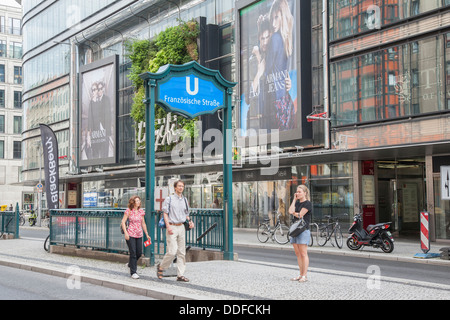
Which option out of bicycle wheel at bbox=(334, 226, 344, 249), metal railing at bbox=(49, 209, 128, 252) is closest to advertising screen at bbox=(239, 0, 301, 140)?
bicycle wheel at bbox=(334, 226, 344, 249)

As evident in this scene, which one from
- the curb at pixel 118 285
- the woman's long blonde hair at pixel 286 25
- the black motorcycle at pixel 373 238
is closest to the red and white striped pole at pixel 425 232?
the black motorcycle at pixel 373 238

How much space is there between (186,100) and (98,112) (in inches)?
1353

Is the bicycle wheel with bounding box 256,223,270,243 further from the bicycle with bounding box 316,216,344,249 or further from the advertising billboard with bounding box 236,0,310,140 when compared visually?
the advertising billboard with bounding box 236,0,310,140

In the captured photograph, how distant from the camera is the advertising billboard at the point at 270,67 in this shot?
28.4m

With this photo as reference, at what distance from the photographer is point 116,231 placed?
14.3m

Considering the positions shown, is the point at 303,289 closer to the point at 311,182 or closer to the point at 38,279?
the point at 38,279

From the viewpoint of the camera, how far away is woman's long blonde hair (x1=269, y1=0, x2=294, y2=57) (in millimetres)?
28641

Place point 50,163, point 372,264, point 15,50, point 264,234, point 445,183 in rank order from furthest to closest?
point 15,50, point 264,234, point 50,163, point 445,183, point 372,264

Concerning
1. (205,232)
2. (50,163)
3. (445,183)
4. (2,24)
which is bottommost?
(205,232)

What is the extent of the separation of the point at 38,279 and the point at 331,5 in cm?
1912

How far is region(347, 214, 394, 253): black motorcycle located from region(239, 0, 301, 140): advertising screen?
9.28 m

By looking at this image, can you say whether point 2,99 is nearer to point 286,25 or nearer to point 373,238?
point 286,25

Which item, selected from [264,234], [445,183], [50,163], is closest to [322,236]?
[264,234]

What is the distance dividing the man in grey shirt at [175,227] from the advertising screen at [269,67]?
57.4ft
